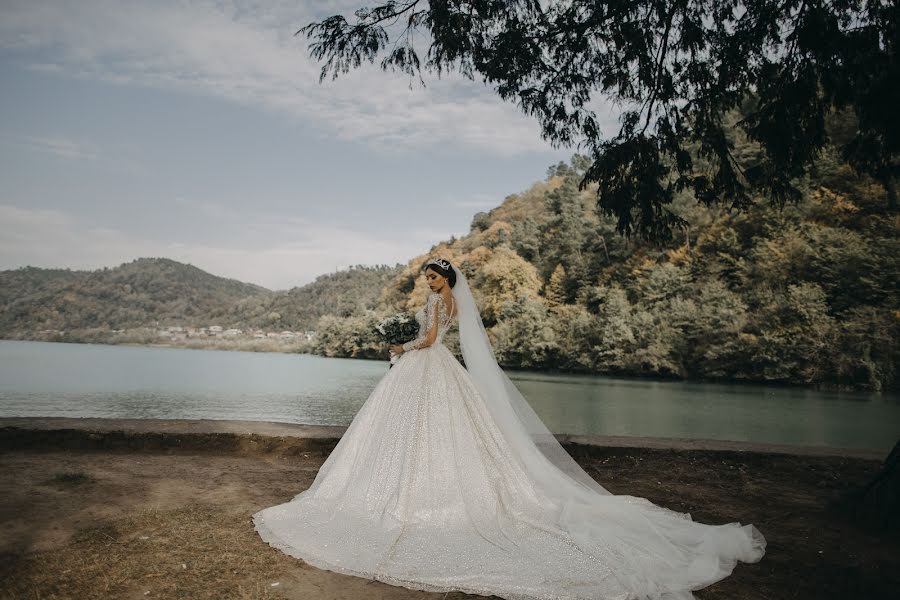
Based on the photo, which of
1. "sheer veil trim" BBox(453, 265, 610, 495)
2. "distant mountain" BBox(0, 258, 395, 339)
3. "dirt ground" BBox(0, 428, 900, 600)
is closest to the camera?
"dirt ground" BBox(0, 428, 900, 600)

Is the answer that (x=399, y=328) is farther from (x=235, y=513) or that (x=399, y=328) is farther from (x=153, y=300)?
(x=153, y=300)

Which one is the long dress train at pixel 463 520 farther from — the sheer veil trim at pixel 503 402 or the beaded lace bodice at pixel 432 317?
the sheer veil trim at pixel 503 402

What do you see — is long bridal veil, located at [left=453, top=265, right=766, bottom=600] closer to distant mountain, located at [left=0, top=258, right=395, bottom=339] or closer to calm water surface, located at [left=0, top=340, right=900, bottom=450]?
calm water surface, located at [left=0, top=340, right=900, bottom=450]

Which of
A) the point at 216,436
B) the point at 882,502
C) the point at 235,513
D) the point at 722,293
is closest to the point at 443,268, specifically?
the point at 235,513

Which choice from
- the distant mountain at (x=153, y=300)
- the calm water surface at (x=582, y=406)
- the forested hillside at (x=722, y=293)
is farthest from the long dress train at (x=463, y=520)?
the distant mountain at (x=153, y=300)

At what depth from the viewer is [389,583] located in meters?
2.76

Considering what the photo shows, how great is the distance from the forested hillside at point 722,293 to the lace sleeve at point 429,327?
472 inches

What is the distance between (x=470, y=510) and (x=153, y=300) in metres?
121

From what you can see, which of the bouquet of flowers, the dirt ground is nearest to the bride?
the dirt ground

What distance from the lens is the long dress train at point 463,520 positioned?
2.85m

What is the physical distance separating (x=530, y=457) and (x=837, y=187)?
39141mm

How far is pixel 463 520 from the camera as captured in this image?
348 centimetres

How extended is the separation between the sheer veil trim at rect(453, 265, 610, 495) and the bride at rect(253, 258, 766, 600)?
0.04ft

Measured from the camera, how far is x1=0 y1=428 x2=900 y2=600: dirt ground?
2.65 m
